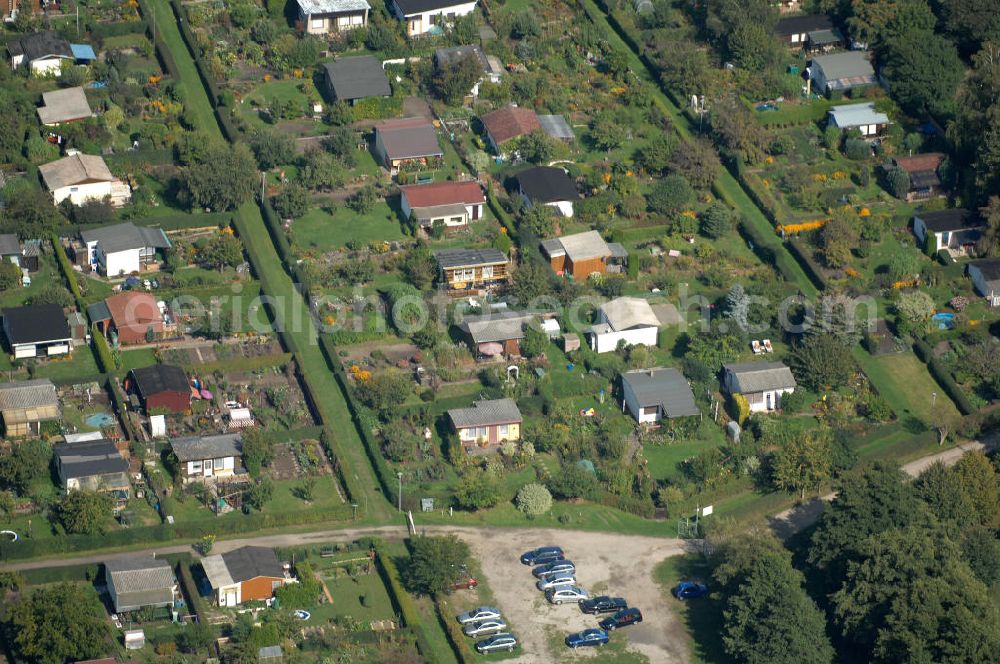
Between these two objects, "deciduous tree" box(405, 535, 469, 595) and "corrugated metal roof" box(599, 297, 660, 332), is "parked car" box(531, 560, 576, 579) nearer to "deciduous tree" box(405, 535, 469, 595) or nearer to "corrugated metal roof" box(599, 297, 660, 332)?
"deciduous tree" box(405, 535, 469, 595)

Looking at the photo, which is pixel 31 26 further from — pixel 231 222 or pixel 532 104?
pixel 532 104

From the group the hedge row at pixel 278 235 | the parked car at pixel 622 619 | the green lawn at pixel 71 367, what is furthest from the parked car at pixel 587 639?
the hedge row at pixel 278 235

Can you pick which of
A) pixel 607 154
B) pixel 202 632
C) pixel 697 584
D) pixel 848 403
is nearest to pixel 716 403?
pixel 848 403

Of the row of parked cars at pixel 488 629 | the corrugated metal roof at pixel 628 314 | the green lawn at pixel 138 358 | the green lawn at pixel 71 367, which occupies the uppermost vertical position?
the green lawn at pixel 71 367

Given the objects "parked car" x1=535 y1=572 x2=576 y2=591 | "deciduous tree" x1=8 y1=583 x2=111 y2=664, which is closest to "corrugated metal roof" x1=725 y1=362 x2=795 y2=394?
"parked car" x1=535 y1=572 x2=576 y2=591

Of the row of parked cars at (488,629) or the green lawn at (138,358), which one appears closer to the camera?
the row of parked cars at (488,629)

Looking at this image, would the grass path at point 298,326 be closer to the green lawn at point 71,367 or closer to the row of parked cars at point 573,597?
the row of parked cars at point 573,597

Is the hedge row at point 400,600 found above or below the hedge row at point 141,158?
below
